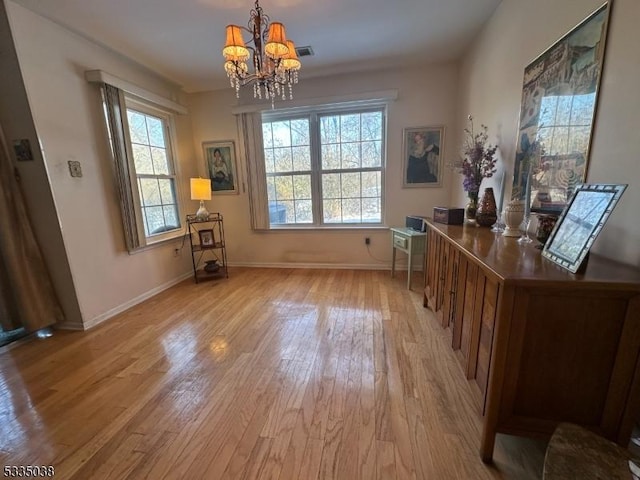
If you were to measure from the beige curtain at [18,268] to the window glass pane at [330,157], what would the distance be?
3079 millimetres

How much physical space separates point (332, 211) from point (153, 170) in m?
2.37

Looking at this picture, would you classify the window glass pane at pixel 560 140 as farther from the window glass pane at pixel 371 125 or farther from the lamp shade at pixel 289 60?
the window glass pane at pixel 371 125

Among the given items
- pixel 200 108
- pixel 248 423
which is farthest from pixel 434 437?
pixel 200 108

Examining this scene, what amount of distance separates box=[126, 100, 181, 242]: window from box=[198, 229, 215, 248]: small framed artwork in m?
0.36

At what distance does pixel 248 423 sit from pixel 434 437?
931mm

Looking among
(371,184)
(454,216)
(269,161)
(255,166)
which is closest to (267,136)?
(269,161)

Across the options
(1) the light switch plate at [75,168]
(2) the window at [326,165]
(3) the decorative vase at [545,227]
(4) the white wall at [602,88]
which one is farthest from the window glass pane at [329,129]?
(3) the decorative vase at [545,227]

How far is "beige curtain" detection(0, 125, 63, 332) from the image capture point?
215 centimetres

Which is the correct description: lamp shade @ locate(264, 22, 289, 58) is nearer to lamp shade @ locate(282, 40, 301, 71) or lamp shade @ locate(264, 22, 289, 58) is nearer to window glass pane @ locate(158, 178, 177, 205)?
lamp shade @ locate(282, 40, 301, 71)

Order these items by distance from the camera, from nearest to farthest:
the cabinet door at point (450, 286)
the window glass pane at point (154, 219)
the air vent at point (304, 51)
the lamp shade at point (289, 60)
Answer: the cabinet door at point (450, 286), the lamp shade at point (289, 60), the air vent at point (304, 51), the window glass pane at point (154, 219)

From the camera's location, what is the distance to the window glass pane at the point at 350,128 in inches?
142

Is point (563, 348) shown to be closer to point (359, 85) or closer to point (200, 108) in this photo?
point (359, 85)

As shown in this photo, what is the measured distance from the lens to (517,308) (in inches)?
39.2

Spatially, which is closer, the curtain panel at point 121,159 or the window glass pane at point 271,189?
the curtain panel at point 121,159
